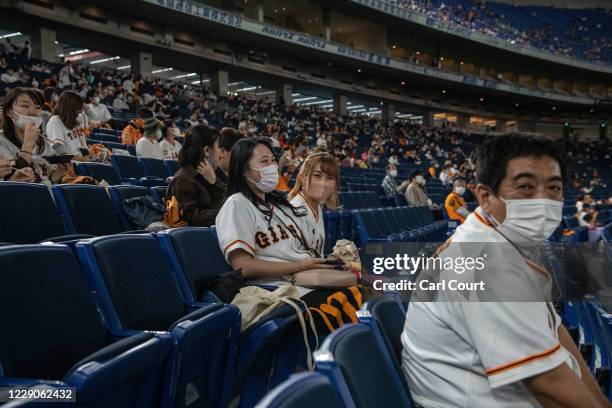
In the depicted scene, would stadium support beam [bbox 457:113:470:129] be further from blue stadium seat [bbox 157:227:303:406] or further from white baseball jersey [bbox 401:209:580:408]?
white baseball jersey [bbox 401:209:580:408]

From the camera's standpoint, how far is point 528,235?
3.92 ft

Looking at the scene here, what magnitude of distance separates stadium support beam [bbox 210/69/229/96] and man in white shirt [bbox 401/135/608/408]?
1896 cm

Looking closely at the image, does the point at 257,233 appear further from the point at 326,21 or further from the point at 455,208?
the point at 326,21

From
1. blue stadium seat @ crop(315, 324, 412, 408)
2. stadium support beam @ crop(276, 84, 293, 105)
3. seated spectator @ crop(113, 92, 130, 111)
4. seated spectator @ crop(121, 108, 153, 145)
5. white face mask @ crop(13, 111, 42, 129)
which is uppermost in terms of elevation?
stadium support beam @ crop(276, 84, 293, 105)

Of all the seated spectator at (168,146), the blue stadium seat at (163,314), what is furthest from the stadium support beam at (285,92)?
the blue stadium seat at (163,314)

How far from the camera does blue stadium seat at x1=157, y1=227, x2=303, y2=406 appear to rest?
1.71 metres

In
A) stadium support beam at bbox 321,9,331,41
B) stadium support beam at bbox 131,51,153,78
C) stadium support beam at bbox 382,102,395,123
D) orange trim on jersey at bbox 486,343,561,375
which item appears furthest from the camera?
stadium support beam at bbox 382,102,395,123

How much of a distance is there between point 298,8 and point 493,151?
71.3 feet

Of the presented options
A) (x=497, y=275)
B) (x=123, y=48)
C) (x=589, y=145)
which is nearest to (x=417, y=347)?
(x=497, y=275)

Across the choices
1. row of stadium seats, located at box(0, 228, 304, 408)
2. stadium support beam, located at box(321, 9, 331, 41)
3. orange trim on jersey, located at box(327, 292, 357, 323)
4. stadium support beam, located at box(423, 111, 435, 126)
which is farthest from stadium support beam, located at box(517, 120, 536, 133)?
row of stadium seats, located at box(0, 228, 304, 408)

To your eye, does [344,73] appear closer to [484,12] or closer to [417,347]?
[484,12]

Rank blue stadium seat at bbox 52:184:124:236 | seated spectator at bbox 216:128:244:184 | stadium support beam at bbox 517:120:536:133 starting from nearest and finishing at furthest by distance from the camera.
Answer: blue stadium seat at bbox 52:184:124:236 < seated spectator at bbox 216:128:244:184 < stadium support beam at bbox 517:120:536:133

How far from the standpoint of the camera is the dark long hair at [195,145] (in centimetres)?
288

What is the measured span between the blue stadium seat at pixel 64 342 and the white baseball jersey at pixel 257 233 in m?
0.78
